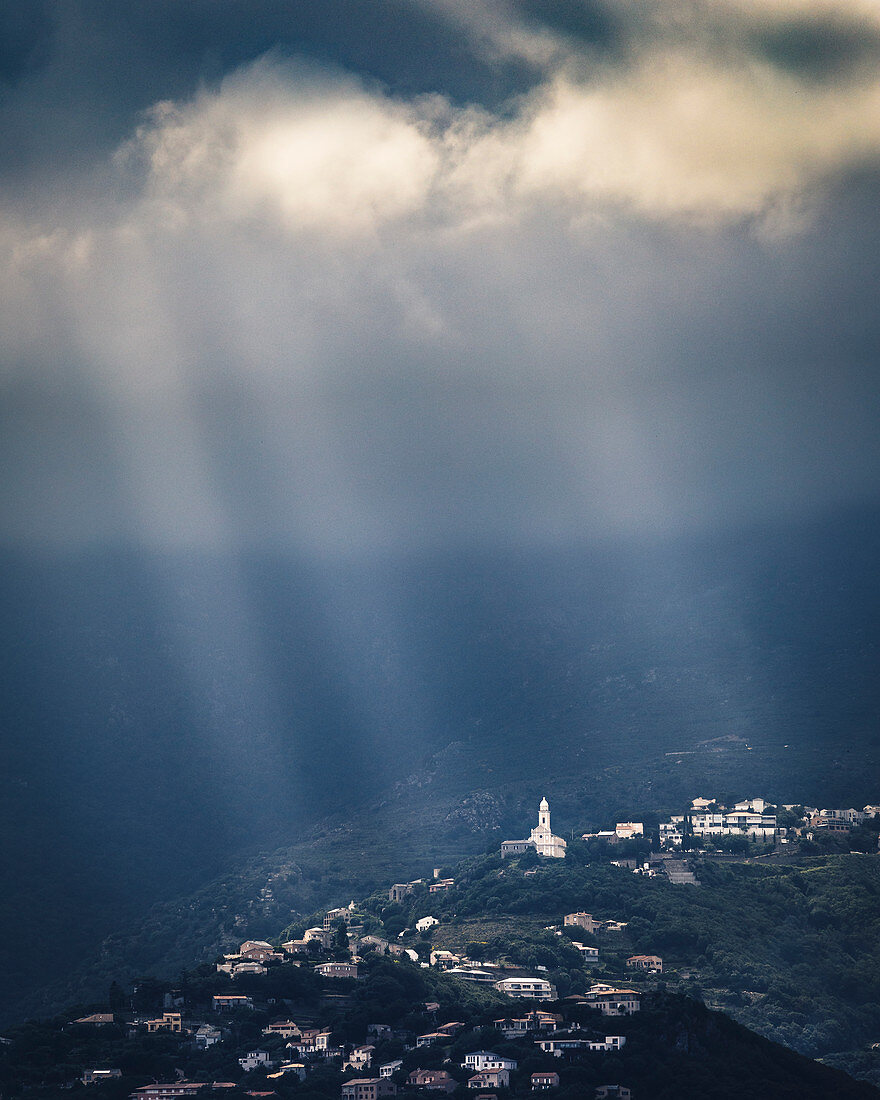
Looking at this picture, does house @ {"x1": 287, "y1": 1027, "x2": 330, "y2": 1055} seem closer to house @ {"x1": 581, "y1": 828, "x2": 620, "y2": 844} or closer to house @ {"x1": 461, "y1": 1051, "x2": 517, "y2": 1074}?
house @ {"x1": 461, "y1": 1051, "x2": 517, "y2": 1074}

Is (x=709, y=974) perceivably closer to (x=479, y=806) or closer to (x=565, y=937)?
(x=565, y=937)

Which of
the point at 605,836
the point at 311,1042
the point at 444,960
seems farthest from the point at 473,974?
the point at 605,836

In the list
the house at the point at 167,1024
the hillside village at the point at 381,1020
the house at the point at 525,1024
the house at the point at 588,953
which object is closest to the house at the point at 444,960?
the hillside village at the point at 381,1020

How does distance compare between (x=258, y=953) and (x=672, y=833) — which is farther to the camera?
(x=672, y=833)

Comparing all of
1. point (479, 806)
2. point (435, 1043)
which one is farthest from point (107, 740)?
point (435, 1043)

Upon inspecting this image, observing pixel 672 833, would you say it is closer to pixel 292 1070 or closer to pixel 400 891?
pixel 400 891

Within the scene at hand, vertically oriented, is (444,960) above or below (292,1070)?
above
